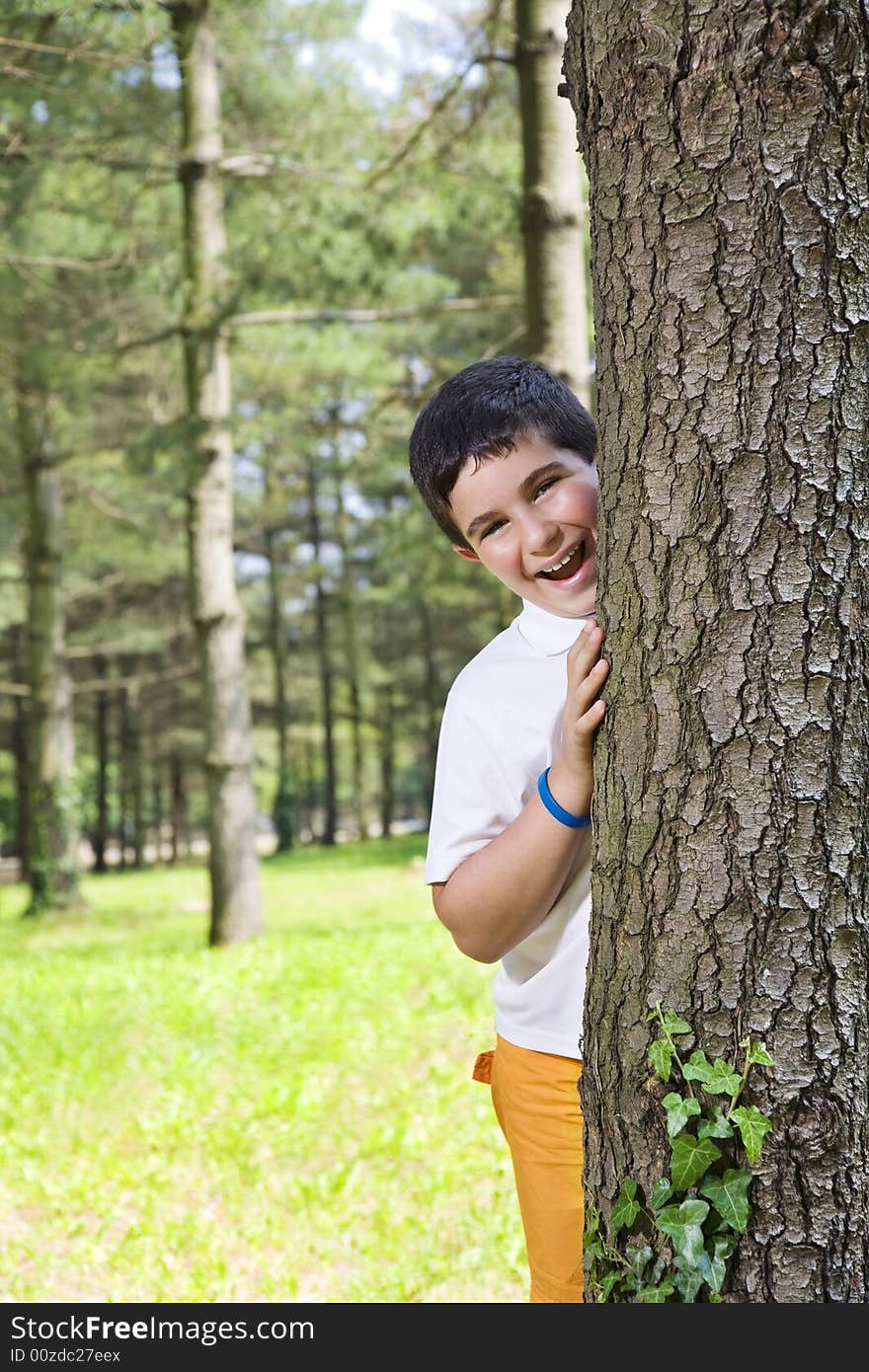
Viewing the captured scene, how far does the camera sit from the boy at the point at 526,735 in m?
1.67

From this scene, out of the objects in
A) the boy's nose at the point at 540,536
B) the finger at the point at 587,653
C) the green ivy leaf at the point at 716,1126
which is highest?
the boy's nose at the point at 540,536

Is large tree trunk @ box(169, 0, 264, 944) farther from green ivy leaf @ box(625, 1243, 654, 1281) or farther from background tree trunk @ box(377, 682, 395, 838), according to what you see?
background tree trunk @ box(377, 682, 395, 838)

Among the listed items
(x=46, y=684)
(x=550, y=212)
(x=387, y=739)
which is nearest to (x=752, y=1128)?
(x=550, y=212)

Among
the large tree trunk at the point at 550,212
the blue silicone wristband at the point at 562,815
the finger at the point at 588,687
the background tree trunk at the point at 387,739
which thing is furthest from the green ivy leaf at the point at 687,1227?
the background tree trunk at the point at 387,739

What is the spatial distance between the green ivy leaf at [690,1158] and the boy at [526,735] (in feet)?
1.13

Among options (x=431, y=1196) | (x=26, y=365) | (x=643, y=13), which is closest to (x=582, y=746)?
(x=643, y=13)

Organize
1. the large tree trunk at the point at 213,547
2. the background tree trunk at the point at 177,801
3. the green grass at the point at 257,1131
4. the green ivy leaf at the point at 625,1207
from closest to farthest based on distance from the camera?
1. the green ivy leaf at the point at 625,1207
2. the green grass at the point at 257,1131
3. the large tree trunk at the point at 213,547
4. the background tree trunk at the point at 177,801

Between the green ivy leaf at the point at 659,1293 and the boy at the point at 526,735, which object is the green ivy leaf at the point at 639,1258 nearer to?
the green ivy leaf at the point at 659,1293

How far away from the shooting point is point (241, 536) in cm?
1747

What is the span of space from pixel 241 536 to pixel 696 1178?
54.7ft

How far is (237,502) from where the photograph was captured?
20.6 meters

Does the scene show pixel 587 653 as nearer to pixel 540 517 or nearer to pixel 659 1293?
pixel 540 517

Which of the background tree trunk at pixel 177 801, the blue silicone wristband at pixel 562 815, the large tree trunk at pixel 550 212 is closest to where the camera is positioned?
the blue silicone wristband at pixel 562 815

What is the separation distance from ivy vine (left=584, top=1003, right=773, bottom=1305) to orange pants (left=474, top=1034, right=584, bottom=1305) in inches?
11.2
